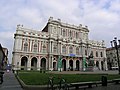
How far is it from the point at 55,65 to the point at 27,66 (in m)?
12.7

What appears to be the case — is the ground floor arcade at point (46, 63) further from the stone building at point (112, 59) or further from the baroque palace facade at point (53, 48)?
the stone building at point (112, 59)

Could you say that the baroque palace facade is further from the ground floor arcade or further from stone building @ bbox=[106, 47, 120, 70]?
stone building @ bbox=[106, 47, 120, 70]

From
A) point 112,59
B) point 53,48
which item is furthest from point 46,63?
point 112,59

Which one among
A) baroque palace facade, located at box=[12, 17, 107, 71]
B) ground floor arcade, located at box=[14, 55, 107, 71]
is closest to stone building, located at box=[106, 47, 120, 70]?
baroque palace facade, located at box=[12, 17, 107, 71]

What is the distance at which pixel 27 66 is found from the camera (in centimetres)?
5606

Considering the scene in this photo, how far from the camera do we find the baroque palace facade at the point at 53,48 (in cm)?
5653

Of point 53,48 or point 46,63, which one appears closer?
point 46,63

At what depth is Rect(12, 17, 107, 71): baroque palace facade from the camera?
185ft

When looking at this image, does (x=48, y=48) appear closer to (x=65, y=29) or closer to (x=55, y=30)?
(x=55, y=30)

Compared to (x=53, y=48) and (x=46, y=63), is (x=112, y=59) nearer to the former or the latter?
(x=53, y=48)

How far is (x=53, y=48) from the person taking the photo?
6234cm

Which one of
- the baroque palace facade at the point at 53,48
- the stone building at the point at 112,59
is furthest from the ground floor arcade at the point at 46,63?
the stone building at the point at 112,59

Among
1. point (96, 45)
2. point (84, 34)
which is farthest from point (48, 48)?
point (96, 45)

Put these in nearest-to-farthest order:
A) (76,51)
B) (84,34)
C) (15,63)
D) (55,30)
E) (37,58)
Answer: (15,63)
(37,58)
(55,30)
(76,51)
(84,34)
